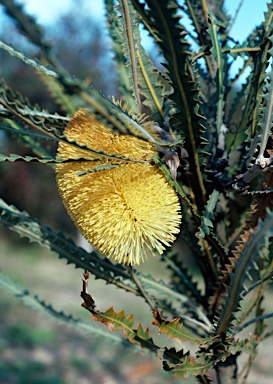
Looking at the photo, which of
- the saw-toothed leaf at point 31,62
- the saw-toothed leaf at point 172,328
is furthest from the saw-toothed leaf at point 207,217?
the saw-toothed leaf at point 31,62

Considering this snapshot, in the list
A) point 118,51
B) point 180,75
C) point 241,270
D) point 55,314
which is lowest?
point 55,314

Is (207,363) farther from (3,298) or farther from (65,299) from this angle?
(65,299)

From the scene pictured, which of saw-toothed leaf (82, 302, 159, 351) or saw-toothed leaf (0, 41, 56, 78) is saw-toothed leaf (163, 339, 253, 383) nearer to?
saw-toothed leaf (82, 302, 159, 351)

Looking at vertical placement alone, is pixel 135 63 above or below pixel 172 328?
above

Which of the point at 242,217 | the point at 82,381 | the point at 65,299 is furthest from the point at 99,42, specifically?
the point at 242,217

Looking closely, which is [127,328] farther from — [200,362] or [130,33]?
[130,33]

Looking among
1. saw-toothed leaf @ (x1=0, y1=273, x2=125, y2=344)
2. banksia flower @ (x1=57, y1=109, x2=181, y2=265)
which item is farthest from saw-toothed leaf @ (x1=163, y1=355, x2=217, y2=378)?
saw-toothed leaf @ (x1=0, y1=273, x2=125, y2=344)

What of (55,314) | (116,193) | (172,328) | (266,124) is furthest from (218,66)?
(55,314)
